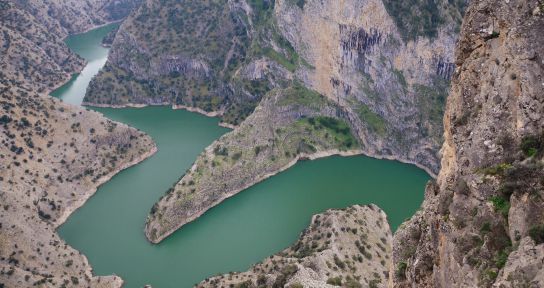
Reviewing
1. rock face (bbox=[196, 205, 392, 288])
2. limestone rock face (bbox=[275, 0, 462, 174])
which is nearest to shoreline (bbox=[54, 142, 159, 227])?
rock face (bbox=[196, 205, 392, 288])

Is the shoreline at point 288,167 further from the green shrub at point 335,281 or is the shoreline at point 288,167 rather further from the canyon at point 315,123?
the green shrub at point 335,281

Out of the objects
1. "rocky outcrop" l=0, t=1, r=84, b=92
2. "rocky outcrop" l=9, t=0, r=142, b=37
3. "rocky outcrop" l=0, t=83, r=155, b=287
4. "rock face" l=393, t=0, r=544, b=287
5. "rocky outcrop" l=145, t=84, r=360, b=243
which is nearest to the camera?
"rock face" l=393, t=0, r=544, b=287

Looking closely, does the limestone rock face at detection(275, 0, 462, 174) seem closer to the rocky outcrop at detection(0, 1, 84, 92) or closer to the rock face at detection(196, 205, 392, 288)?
the rock face at detection(196, 205, 392, 288)

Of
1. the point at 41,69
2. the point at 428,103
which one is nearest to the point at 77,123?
the point at 41,69

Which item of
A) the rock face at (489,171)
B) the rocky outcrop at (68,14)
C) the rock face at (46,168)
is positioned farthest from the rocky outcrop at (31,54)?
the rock face at (489,171)

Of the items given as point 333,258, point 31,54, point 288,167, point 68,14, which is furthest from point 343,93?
point 68,14

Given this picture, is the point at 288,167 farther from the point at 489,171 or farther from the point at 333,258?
the point at 489,171
